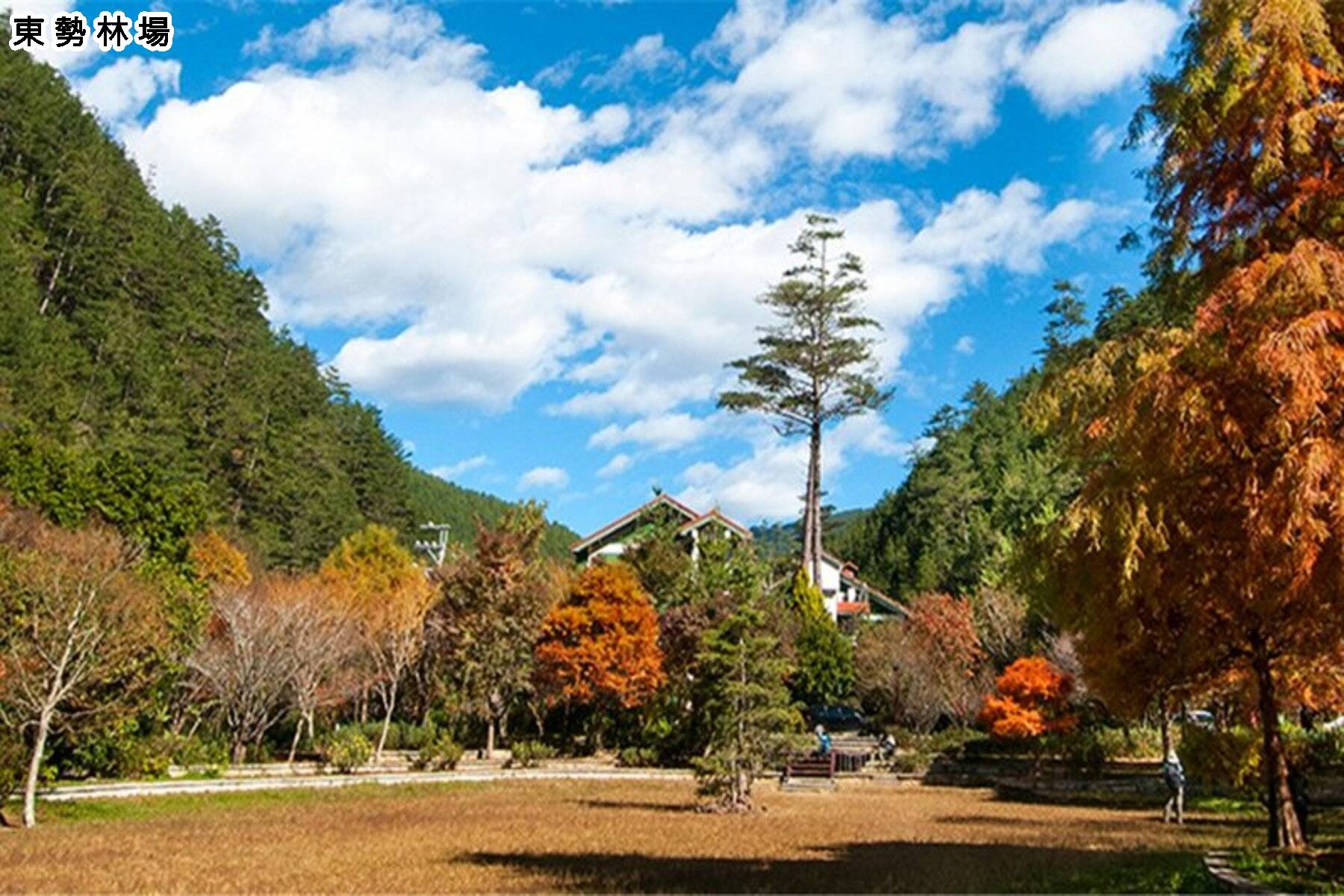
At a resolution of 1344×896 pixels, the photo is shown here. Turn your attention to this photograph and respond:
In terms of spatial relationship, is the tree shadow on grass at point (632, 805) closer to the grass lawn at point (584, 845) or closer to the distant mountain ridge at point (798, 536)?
the grass lawn at point (584, 845)

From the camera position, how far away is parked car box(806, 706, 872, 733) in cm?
4581

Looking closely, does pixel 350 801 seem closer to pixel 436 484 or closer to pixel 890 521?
pixel 890 521

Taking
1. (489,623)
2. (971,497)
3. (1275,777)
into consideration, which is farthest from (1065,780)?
(971,497)

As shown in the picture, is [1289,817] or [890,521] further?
[890,521]

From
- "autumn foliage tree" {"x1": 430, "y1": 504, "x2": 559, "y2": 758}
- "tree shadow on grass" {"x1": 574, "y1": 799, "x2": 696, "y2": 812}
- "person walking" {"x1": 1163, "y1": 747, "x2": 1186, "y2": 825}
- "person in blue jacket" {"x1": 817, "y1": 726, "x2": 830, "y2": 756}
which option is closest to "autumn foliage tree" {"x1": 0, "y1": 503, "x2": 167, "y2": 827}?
"tree shadow on grass" {"x1": 574, "y1": 799, "x2": 696, "y2": 812}

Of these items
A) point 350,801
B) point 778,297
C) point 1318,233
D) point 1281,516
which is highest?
point 778,297

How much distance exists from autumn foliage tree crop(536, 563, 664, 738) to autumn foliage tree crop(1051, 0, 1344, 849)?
81.2ft

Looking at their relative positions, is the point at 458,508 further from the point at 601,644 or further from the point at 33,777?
the point at 33,777

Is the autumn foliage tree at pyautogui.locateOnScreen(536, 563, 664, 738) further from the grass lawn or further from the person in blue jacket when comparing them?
the grass lawn

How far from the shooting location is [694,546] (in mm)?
54062

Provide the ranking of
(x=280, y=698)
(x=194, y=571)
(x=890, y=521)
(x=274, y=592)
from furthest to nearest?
(x=890, y=521), (x=274, y=592), (x=280, y=698), (x=194, y=571)

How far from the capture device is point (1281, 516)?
7.43 metres

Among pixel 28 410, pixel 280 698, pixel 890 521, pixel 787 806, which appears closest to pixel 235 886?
pixel 787 806

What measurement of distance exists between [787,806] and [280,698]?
17936 mm
